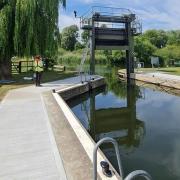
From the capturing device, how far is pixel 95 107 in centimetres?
1719

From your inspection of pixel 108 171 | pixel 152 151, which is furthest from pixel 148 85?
pixel 108 171

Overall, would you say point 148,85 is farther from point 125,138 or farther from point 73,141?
point 73,141

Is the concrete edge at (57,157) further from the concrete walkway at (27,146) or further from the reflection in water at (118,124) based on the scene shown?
the reflection in water at (118,124)

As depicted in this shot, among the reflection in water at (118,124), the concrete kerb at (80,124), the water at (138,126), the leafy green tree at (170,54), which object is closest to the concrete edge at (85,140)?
the concrete kerb at (80,124)

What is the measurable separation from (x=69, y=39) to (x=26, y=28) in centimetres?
7178

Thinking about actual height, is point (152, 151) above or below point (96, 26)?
below

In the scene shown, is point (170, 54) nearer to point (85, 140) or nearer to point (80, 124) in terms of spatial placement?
point (80, 124)

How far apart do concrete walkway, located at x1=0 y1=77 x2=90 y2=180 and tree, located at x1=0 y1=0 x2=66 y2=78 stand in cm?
967

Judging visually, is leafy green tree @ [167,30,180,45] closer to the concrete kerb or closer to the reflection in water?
the concrete kerb

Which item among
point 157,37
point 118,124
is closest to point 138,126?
point 118,124

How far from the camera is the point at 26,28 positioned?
68.0 ft

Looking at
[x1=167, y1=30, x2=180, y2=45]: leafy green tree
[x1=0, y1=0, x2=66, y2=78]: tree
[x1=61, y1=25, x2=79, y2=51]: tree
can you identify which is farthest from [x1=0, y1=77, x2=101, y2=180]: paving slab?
[x1=167, y1=30, x2=180, y2=45]: leafy green tree

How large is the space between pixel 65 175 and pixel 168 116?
30.6 feet

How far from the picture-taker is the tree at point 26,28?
2041 cm
